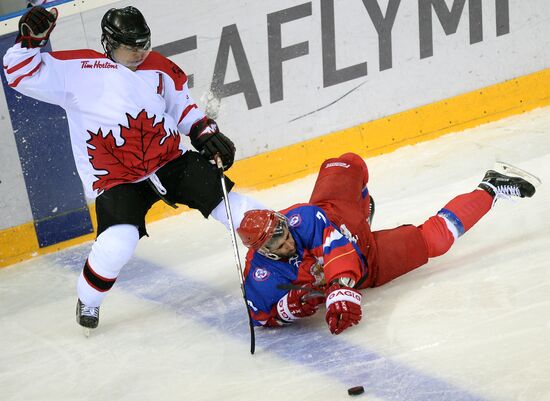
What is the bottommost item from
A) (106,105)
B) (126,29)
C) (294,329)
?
(294,329)

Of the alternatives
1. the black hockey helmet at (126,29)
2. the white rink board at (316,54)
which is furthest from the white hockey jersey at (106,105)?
the white rink board at (316,54)

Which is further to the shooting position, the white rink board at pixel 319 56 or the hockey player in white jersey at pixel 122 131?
the white rink board at pixel 319 56

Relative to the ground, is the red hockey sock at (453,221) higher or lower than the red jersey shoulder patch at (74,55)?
lower

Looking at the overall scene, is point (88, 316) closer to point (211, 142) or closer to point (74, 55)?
point (211, 142)

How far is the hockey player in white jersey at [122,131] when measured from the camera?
3602 mm

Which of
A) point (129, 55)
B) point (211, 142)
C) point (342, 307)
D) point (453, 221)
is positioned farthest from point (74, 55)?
point (453, 221)

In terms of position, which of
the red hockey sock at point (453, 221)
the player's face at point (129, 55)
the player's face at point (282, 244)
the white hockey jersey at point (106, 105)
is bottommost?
the red hockey sock at point (453, 221)

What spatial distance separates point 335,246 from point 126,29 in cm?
99

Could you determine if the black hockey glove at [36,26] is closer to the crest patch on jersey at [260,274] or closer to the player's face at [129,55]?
the player's face at [129,55]

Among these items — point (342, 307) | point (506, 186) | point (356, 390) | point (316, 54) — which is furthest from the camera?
point (316, 54)

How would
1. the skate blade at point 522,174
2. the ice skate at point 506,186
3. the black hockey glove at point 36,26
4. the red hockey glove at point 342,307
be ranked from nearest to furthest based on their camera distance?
the red hockey glove at point 342,307
the black hockey glove at point 36,26
the ice skate at point 506,186
the skate blade at point 522,174

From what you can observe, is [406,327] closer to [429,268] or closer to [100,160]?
[429,268]

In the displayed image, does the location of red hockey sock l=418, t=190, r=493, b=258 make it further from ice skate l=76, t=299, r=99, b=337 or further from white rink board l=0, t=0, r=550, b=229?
white rink board l=0, t=0, r=550, b=229

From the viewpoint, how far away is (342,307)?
131 inches
